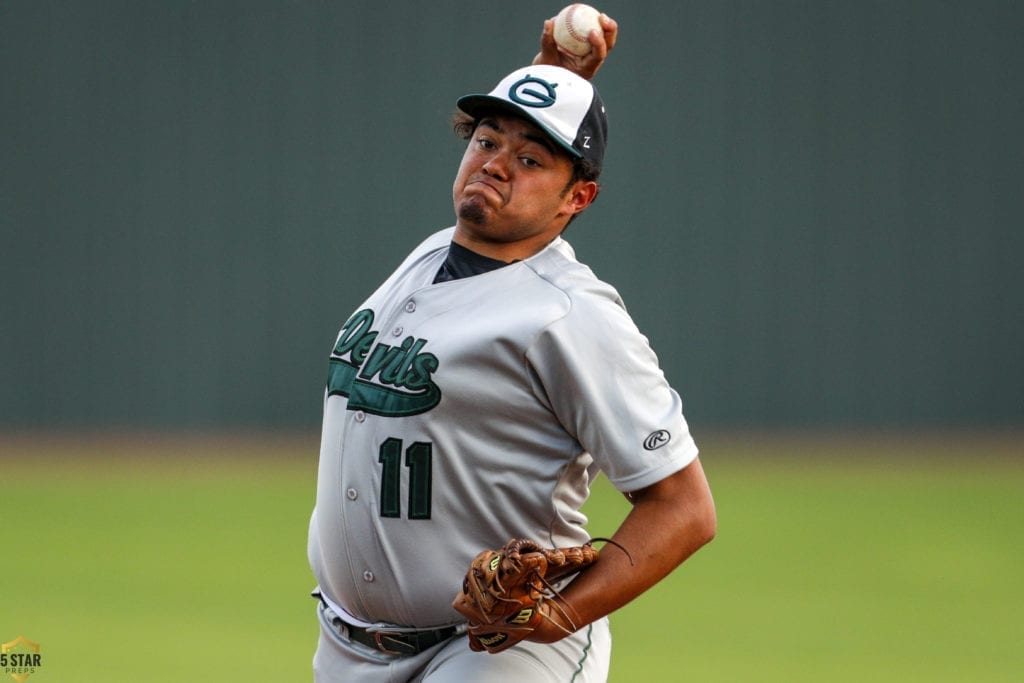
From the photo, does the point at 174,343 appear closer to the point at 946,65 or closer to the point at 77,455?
the point at 77,455

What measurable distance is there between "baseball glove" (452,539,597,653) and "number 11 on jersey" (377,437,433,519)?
30 centimetres

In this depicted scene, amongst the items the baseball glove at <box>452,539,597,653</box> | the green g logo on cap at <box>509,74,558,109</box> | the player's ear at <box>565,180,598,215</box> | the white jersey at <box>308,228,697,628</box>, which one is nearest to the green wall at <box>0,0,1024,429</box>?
the player's ear at <box>565,180,598,215</box>

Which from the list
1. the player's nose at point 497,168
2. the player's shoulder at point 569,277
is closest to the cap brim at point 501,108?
the player's nose at point 497,168

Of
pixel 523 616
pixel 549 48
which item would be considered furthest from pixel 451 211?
pixel 523 616

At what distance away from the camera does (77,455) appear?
11.1 meters

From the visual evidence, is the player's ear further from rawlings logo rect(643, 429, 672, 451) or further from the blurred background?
the blurred background

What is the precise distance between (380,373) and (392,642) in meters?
0.56

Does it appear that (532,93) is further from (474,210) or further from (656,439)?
(656,439)

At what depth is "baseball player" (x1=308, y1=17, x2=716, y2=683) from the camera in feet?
9.16

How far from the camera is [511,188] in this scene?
3.04m

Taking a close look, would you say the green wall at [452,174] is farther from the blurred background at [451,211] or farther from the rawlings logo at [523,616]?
the rawlings logo at [523,616]

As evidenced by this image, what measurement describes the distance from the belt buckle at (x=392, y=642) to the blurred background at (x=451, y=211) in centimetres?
802

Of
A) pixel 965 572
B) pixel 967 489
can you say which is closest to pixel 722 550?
pixel 965 572

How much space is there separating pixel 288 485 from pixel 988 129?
659 centimetres
